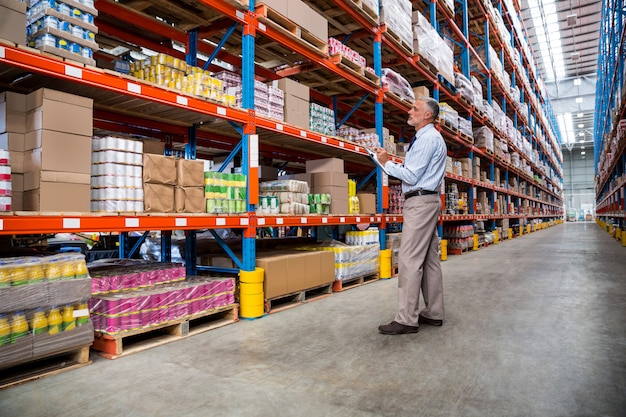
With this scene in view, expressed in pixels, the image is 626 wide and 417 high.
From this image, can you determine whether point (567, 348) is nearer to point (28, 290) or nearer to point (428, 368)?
point (428, 368)

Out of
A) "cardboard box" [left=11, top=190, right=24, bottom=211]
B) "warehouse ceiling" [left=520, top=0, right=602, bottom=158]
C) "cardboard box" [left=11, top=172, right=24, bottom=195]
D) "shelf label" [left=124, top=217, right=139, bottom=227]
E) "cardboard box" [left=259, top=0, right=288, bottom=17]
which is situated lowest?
"shelf label" [left=124, top=217, right=139, bottom=227]

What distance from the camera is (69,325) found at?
2.84 metres

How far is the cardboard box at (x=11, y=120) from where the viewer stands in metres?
2.98

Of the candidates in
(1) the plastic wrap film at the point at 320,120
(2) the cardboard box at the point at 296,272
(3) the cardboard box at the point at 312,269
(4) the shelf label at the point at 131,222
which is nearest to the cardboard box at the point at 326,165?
(1) the plastic wrap film at the point at 320,120

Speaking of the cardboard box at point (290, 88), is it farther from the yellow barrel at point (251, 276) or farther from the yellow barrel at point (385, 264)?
the yellow barrel at point (385, 264)

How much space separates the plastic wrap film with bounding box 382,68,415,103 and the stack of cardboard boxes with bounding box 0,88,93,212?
5.67 metres

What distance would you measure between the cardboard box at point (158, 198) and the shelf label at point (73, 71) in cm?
100

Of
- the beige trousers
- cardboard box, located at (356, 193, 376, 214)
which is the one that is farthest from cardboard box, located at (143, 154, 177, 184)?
cardboard box, located at (356, 193, 376, 214)

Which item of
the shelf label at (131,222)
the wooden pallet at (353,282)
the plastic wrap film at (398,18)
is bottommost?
the wooden pallet at (353,282)

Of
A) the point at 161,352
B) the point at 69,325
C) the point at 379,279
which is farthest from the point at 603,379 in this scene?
the point at 379,279

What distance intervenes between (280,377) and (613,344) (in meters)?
2.66

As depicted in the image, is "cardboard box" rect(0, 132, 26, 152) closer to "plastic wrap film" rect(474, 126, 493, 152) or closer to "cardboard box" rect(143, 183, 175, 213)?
"cardboard box" rect(143, 183, 175, 213)

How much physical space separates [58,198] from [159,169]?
928 millimetres

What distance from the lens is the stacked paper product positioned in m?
3.40
